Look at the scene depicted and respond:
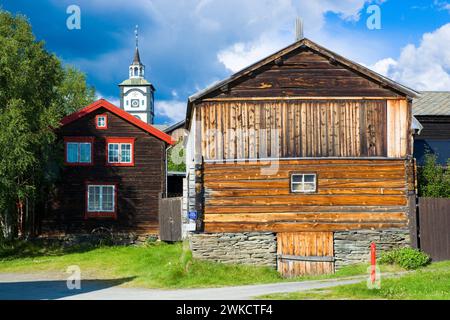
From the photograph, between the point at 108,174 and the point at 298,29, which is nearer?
the point at 298,29

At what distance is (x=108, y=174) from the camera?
35500 mm

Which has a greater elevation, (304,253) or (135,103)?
(135,103)

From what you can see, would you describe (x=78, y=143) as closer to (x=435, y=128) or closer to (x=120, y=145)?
(x=120, y=145)

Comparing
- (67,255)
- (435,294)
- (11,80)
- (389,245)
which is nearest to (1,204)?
(67,255)

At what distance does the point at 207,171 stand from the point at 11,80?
14.3 meters

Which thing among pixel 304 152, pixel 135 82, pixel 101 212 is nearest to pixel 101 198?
pixel 101 212

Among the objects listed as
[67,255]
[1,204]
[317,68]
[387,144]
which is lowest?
[67,255]

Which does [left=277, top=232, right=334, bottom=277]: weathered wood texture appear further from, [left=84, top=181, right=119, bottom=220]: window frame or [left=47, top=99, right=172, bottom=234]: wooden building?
[left=84, top=181, right=119, bottom=220]: window frame

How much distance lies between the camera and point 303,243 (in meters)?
23.6

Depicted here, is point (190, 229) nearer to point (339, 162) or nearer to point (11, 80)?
point (339, 162)

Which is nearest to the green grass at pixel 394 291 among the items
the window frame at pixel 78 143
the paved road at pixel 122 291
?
the paved road at pixel 122 291

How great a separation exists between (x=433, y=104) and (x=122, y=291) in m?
23.4

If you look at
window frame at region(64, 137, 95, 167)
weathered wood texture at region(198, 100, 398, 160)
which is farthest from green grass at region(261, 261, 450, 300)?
window frame at region(64, 137, 95, 167)

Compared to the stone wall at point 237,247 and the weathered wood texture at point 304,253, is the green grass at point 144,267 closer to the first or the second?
the stone wall at point 237,247
